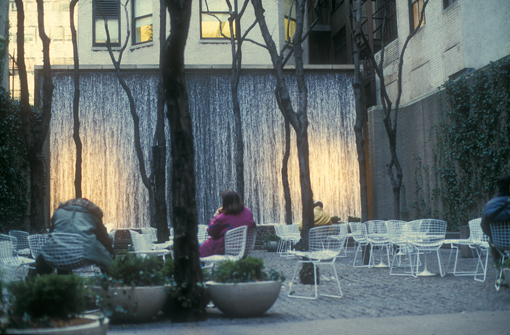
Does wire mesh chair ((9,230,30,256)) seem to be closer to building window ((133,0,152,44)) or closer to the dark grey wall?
the dark grey wall

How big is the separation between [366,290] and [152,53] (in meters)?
18.0

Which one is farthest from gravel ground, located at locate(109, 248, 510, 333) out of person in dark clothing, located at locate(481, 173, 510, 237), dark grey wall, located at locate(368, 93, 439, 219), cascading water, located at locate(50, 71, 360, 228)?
cascading water, located at locate(50, 71, 360, 228)

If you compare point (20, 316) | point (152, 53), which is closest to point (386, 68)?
point (152, 53)

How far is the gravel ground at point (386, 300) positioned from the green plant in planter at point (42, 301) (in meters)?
1.81

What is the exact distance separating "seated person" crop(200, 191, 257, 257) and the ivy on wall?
8677mm

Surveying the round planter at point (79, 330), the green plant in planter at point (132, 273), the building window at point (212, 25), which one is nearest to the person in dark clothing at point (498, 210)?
the green plant in planter at point (132, 273)

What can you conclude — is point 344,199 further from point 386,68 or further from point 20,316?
point 20,316

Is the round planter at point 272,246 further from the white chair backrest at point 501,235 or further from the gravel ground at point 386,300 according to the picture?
the white chair backrest at point 501,235

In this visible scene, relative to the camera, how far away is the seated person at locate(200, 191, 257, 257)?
754 cm

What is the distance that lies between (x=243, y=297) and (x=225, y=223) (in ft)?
5.66

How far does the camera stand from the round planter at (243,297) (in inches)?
236

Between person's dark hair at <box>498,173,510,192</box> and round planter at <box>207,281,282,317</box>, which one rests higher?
person's dark hair at <box>498,173,510,192</box>

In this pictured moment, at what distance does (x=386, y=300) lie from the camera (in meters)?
7.27

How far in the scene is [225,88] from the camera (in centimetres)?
2341
